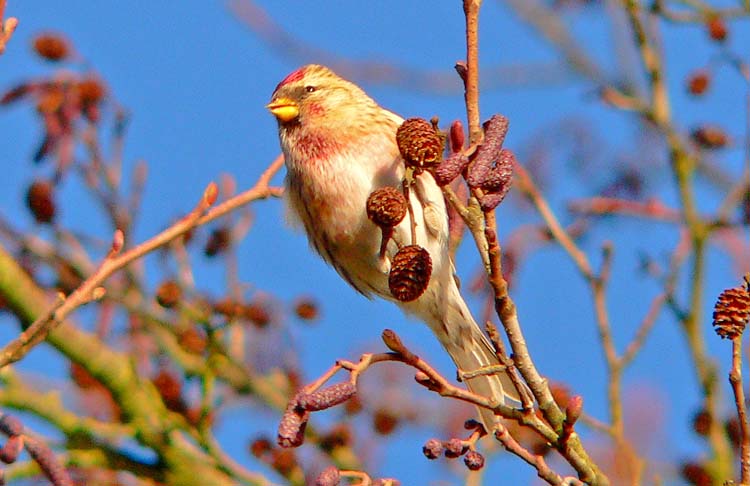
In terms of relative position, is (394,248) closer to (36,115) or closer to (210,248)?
(210,248)

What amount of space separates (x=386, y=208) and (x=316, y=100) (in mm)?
1106

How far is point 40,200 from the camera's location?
2.60 metres

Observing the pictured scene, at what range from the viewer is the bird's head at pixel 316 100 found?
2430 millimetres

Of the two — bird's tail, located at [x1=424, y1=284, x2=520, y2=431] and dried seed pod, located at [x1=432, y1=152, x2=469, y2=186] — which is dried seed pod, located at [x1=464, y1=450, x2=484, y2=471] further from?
bird's tail, located at [x1=424, y1=284, x2=520, y2=431]

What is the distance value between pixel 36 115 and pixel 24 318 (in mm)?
522

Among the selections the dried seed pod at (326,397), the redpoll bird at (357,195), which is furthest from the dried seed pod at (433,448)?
the redpoll bird at (357,195)

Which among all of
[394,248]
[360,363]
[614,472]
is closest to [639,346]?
[394,248]

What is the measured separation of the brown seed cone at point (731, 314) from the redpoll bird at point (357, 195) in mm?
905

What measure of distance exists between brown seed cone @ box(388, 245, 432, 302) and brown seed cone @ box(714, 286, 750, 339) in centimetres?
36

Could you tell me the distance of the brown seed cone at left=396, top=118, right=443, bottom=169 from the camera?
1417 millimetres

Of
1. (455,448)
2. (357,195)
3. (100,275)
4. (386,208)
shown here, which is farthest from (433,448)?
(357,195)

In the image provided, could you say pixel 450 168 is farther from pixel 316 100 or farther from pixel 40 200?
pixel 40 200

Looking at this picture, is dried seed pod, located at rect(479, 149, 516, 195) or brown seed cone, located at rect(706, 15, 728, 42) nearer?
dried seed pod, located at rect(479, 149, 516, 195)

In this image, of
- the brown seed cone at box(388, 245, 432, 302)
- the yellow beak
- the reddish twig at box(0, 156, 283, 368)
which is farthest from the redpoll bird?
the brown seed cone at box(388, 245, 432, 302)
